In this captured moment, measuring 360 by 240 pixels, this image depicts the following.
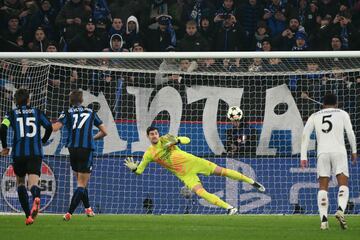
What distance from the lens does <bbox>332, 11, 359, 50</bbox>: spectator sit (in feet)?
68.3

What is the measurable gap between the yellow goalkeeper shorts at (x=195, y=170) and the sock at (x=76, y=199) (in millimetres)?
2007

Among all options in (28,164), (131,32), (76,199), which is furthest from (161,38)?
(28,164)

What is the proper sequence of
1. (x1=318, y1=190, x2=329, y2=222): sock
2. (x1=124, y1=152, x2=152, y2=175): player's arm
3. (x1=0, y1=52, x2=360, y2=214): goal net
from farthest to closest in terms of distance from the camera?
(x1=0, y1=52, x2=360, y2=214): goal net
(x1=124, y1=152, x2=152, y2=175): player's arm
(x1=318, y1=190, x2=329, y2=222): sock

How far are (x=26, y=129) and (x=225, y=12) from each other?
8.40 m

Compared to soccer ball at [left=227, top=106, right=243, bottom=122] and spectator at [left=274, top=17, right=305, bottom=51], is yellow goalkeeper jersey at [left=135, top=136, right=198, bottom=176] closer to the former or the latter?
soccer ball at [left=227, top=106, right=243, bottom=122]

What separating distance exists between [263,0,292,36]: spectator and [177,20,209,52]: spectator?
5.74 feet

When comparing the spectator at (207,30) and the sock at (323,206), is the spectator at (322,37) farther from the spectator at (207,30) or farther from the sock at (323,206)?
the sock at (323,206)

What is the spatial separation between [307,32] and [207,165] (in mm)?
5844

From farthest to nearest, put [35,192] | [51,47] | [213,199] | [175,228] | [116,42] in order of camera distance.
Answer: [116,42] → [51,47] → [213,199] → [35,192] → [175,228]

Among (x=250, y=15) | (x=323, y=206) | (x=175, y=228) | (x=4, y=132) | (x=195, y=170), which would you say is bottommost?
(x=175, y=228)

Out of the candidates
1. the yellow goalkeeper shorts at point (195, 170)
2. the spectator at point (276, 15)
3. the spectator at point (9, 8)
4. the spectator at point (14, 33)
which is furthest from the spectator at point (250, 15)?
the yellow goalkeeper shorts at point (195, 170)

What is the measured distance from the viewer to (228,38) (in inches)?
823

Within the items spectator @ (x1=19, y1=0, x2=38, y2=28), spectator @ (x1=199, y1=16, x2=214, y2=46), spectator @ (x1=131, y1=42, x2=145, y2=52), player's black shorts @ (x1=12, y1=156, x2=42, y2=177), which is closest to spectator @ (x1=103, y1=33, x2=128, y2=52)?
spectator @ (x1=131, y1=42, x2=145, y2=52)

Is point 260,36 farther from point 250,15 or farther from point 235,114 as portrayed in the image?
point 235,114
